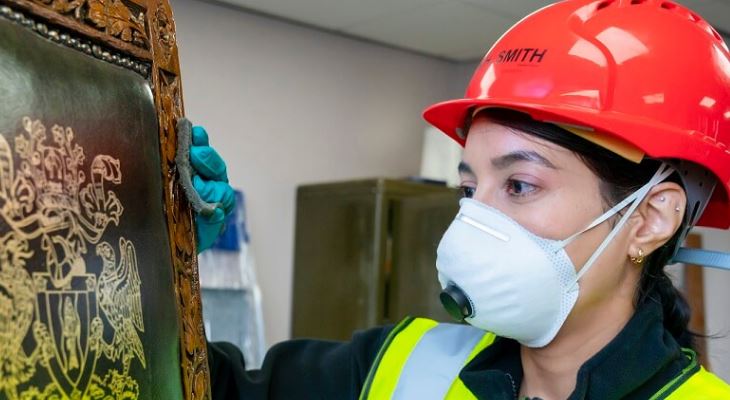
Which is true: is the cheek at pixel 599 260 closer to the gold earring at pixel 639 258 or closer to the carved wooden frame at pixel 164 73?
the gold earring at pixel 639 258

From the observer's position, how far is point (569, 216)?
1084 mm

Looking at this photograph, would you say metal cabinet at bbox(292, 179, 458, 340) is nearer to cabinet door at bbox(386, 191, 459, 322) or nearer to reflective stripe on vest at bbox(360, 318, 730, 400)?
cabinet door at bbox(386, 191, 459, 322)

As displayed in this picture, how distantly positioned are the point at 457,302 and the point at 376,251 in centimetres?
212

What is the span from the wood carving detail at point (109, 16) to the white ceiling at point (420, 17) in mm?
2336

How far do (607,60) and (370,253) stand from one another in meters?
2.25

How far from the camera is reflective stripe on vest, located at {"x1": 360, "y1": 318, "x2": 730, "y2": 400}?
1.24 metres

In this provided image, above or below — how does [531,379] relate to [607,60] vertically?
below

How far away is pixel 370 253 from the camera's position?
3.28m

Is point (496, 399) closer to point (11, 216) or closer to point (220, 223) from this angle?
point (220, 223)

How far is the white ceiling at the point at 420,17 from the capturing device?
3.10 metres

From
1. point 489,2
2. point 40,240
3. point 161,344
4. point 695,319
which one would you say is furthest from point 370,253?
point 40,240

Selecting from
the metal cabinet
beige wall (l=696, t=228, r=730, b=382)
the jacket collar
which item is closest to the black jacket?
the jacket collar

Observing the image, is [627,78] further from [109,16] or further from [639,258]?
[109,16]

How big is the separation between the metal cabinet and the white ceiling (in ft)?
2.50
